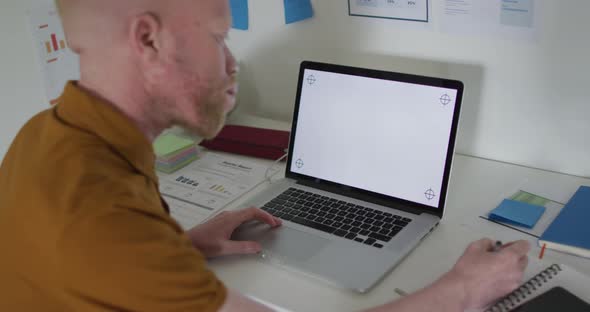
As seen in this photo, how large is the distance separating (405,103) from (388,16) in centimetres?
28

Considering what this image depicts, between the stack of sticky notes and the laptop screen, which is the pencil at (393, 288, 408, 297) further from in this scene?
the stack of sticky notes

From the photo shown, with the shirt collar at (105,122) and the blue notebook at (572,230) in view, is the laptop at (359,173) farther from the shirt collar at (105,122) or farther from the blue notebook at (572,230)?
the shirt collar at (105,122)

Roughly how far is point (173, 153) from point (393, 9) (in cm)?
62

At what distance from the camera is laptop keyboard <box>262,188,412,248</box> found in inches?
41.3

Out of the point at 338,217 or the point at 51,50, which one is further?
the point at 51,50

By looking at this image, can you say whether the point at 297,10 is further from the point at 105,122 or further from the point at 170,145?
the point at 105,122

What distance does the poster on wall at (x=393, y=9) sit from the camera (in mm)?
1262

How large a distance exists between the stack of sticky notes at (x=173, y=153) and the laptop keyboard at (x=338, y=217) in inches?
12.5

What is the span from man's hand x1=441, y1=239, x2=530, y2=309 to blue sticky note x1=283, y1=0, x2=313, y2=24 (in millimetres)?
793

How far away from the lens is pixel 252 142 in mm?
1435

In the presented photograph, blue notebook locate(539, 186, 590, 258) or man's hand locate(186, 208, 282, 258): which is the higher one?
man's hand locate(186, 208, 282, 258)

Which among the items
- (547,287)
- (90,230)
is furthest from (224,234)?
(547,287)

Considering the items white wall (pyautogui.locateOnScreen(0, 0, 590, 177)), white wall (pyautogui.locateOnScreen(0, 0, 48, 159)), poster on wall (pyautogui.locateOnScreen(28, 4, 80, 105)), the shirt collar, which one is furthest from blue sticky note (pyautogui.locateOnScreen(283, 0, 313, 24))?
the shirt collar

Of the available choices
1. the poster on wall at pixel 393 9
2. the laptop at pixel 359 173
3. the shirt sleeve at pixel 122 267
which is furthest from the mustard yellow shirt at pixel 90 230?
the poster on wall at pixel 393 9
